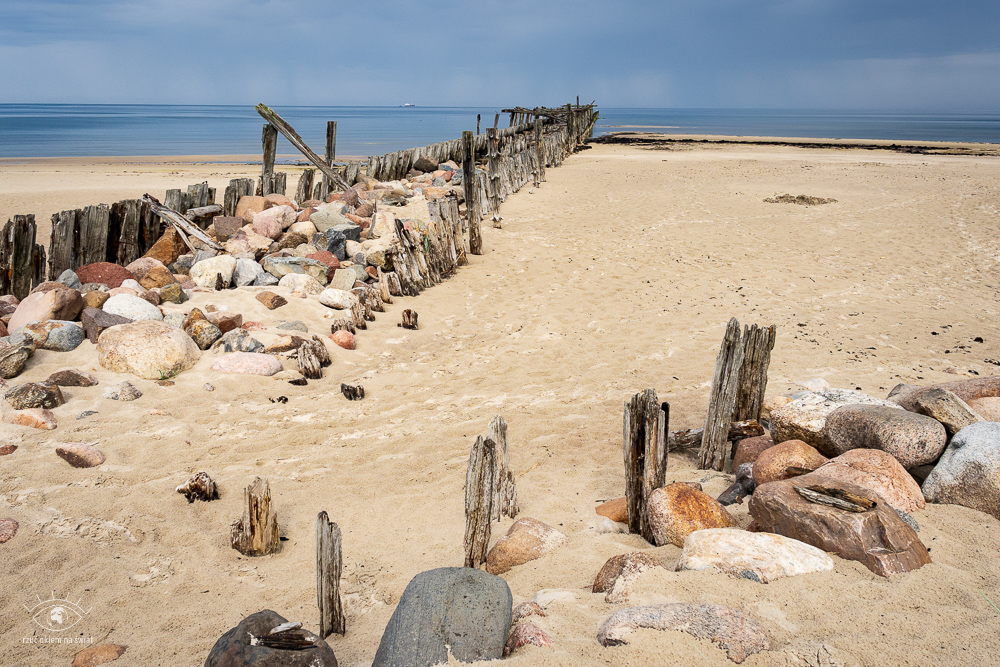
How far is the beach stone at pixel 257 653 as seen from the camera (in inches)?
83.5

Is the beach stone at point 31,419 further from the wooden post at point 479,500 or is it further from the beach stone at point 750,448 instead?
the beach stone at point 750,448

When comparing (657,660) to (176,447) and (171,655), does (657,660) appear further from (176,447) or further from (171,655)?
(176,447)

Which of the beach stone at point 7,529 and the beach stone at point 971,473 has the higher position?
the beach stone at point 971,473

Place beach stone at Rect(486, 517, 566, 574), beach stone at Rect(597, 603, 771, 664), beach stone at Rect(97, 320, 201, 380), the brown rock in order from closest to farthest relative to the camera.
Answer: beach stone at Rect(597, 603, 771, 664)
beach stone at Rect(486, 517, 566, 574)
the brown rock
beach stone at Rect(97, 320, 201, 380)

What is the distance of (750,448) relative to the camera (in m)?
3.99

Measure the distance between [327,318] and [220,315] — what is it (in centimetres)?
116

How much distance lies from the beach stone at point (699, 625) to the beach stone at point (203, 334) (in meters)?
5.07

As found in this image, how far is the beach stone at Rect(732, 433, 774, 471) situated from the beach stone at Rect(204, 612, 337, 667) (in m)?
2.74

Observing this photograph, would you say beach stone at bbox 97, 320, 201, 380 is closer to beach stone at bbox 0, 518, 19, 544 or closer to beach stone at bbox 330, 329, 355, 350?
beach stone at bbox 330, 329, 355, 350

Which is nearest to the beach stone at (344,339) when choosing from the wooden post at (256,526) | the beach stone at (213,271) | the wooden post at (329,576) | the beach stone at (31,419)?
the beach stone at (213,271)

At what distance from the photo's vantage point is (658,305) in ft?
25.7

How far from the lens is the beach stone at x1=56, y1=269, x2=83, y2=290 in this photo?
6750 millimetres

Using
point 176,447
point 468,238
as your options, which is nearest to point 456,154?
point 468,238

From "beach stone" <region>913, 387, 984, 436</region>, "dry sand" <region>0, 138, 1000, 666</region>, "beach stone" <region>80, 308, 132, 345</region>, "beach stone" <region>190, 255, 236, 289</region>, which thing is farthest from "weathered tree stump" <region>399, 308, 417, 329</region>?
"beach stone" <region>913, 387, 984, 436</region>
